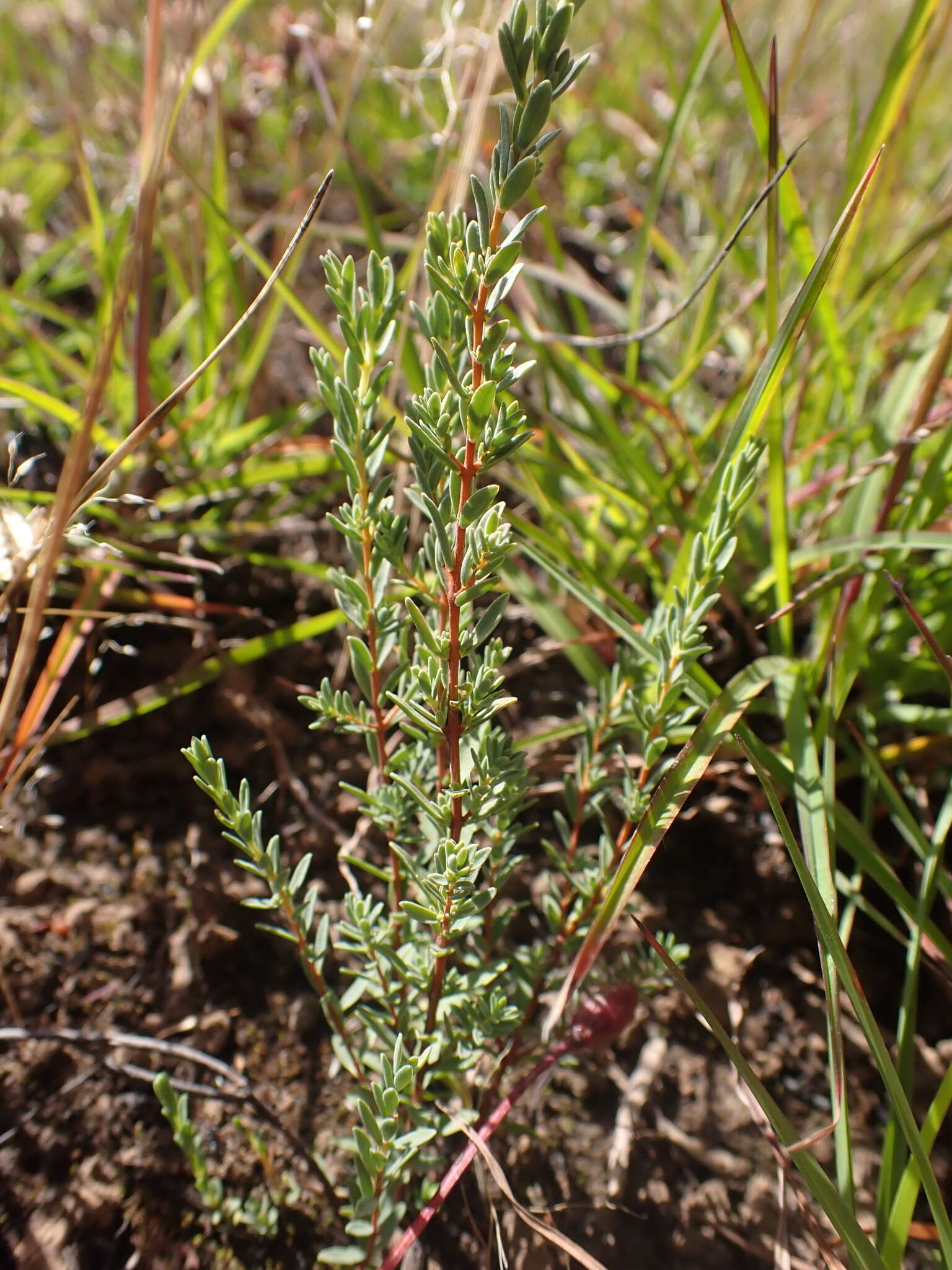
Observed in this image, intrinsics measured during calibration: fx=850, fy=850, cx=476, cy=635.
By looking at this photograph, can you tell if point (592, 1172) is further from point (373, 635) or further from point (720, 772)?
point (373, 635)

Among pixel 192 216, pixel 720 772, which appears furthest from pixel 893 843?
pixel 192 216

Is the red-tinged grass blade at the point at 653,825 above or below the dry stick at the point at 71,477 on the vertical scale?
below

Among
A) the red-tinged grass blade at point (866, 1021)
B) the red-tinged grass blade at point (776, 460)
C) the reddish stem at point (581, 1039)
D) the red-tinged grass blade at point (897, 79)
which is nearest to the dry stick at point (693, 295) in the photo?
the red-tinged grass blade at point (776, 460)

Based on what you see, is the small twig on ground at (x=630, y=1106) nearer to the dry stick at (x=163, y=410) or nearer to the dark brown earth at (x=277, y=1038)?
the dark brown earth at (x=277, y=1038)

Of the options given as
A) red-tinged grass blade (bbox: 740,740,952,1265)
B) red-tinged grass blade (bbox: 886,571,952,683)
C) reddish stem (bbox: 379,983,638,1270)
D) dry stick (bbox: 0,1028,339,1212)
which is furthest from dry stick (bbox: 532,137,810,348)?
dry stick (bbox: 0,1028,339,1212)

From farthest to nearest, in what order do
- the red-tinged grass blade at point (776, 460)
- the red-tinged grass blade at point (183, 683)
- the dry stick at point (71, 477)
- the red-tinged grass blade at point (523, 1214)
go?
the red-tinged grass blade at point (183, 683)
the red-tinged grass blade at point (776, 460)
the red-tinged grass blade at point (523, 1214)
the dry stick at point (71, 477)

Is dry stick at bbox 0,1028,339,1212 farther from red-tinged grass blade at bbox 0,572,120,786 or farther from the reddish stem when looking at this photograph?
red-tinged grass blade at bbox 0,572,120,786
